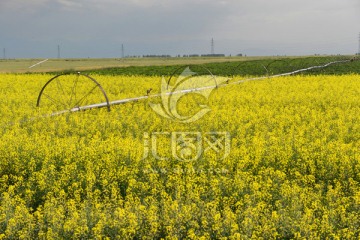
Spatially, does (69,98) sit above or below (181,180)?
above

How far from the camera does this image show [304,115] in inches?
523

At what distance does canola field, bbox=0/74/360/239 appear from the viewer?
18.4ft

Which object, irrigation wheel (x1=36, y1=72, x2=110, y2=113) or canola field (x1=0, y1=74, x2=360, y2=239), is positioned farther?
irrigation wheel (x1=36, y1=72, x2=110, y2=113)

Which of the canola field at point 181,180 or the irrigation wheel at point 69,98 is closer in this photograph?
the canola field at point 181,180

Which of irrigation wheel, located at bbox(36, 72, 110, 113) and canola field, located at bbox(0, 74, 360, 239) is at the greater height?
irrigation wheel, located at bbox(36, 72, 110, 113)

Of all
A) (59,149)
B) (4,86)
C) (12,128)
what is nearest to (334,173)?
(59,149)

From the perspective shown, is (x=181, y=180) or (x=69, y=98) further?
(x=69, y=98)

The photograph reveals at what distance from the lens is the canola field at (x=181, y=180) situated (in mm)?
5621

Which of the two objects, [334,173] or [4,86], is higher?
[4,86]

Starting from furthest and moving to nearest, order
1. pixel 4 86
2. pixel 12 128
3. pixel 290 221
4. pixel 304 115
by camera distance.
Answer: pixel 4 86 < pixel 304 115 < pixel 12 128 < pixel 290 221

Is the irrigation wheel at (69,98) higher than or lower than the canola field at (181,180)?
higher

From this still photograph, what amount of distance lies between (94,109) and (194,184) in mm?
8739

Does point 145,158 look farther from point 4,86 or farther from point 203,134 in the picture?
point 4,86

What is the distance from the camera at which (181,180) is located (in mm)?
7285
